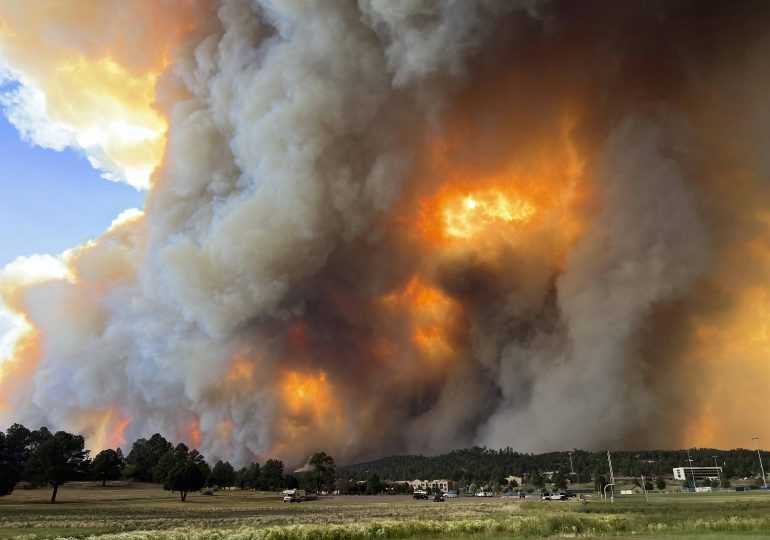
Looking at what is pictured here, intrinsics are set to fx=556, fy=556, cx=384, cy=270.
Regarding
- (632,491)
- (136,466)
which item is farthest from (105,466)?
(632,491)

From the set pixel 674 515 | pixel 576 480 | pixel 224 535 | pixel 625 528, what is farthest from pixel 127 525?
pixel 576 480

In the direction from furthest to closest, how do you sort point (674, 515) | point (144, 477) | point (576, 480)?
point (576, 480) < point (144, 477) < point (674, 515)

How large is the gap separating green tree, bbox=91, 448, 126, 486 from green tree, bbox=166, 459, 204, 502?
2025 inches

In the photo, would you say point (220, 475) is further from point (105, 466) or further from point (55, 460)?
point (55, 460)

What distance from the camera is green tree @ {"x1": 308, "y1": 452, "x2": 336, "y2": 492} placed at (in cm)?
15200

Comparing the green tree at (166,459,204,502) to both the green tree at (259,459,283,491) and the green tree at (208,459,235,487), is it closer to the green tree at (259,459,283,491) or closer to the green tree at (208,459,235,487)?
the green tree at (208,459,235,487)

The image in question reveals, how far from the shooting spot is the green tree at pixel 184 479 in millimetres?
84625

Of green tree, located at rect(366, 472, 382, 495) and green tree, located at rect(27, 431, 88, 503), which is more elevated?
green tree, located at rect(27, 431, 88, 503)

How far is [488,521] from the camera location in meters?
38.0

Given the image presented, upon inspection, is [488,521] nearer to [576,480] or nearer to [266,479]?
[266,479]

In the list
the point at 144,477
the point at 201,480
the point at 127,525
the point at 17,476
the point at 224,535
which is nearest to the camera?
the point at 224,535

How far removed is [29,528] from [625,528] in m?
40.2

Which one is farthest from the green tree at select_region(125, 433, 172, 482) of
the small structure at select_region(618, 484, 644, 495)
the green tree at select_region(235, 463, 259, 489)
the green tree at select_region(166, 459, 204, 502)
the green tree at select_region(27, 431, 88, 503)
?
the small structure at select_region(618, 484, 644, 495)

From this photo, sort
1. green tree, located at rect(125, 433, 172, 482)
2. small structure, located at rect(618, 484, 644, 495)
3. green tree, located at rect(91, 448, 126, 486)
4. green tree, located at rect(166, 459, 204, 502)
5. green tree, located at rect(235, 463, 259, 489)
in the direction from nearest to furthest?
1. green tree, located at rect(166, 459, 204, 502)
2. small structure, located at rect(618, 484, 644, 495)
3. green tree, located at rect(91, 448, 126, 486)
4. green tree, located at rect(125, 433, 172, 482)
5. green tree, located at rect(235, 463, 259, 489)
